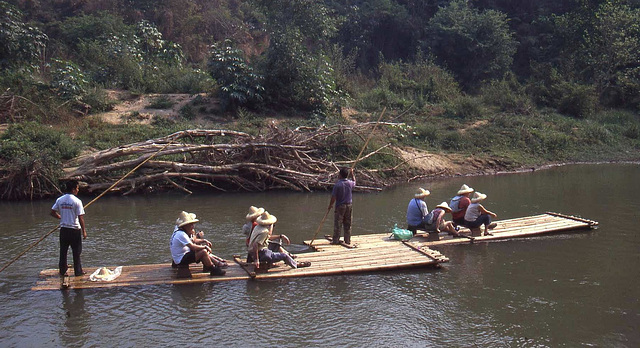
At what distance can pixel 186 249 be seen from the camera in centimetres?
909

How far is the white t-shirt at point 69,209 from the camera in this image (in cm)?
884

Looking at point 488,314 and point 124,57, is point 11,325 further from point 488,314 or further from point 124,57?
point 124,57

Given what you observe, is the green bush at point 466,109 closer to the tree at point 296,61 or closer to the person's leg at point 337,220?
the tree at point 296,61

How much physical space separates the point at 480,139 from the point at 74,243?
17.7 m

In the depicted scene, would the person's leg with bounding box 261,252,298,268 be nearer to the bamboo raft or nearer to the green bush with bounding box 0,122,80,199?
the bamboo raft

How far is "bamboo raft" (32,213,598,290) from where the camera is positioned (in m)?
8.92

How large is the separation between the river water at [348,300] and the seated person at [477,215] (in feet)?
1.43

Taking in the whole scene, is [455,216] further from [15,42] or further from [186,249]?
[15,42]

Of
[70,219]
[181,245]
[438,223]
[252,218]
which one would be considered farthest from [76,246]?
[438,223]

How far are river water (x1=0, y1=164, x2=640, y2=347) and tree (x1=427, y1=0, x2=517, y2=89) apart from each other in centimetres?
1866

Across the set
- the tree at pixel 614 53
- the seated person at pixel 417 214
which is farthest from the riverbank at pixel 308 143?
the seated person at pixel 417 214

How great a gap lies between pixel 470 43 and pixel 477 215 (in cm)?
2092

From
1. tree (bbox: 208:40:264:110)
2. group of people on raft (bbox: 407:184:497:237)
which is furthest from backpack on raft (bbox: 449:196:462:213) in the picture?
tree (bbox: 208:40:264:110)

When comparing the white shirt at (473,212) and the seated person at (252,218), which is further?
the white shirt at (473,212)
